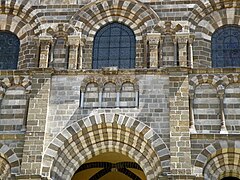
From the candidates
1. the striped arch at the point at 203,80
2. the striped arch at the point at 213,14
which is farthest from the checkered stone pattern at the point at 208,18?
the striped arch at the point at 203,80

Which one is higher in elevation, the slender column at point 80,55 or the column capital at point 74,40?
the column capital at point 74,40

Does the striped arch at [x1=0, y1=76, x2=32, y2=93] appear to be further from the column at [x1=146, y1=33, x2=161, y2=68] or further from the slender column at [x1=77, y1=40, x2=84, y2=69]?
the column at [x1=146, y1=33, x2=161, y2=68]

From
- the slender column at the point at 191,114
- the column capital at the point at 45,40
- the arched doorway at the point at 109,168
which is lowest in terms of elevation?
the arched doorway at the point at 109,168

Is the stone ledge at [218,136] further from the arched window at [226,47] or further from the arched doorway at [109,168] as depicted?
the arched doorway at [109,168]

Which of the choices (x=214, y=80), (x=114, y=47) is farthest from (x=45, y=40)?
(x=214, y=80)

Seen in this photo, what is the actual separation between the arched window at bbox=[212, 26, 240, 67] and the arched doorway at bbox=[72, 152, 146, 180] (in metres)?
4.94

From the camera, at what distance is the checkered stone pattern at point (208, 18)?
18.5m

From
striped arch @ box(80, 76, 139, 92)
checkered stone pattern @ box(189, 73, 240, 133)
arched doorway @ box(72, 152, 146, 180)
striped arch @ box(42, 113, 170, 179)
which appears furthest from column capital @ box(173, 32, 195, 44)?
arched doorway @ box(72, 152, 146, 180)

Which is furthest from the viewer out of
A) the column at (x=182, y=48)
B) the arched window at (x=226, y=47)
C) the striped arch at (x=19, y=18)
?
the striped arch at (x=19, y=18)

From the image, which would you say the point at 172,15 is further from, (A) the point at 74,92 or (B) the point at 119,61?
(A) the point at 74,92

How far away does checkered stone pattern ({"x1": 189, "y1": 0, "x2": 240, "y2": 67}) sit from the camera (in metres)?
18.5

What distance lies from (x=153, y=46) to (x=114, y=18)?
195 centimetres

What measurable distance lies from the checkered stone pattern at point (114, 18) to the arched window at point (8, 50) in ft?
7.16

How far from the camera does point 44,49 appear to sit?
18.4 metres
